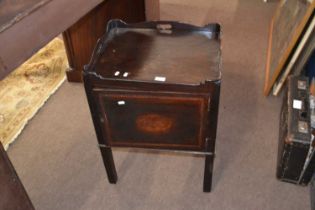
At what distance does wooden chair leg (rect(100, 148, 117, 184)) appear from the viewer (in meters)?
1.28

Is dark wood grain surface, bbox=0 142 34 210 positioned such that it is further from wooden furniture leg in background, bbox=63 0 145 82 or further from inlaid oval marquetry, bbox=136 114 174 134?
wooden furniture leg in background, bbox=63 0 145 82

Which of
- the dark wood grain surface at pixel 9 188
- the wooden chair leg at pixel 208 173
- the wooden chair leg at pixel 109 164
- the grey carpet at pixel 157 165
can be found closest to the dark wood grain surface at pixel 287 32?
the grey carpet at pixel 157 165

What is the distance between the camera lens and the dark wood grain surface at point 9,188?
35.5 inches

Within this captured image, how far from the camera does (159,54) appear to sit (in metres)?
1.16

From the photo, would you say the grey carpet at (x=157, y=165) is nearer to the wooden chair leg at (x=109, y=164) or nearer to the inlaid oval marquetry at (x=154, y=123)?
the wooden chair leg at (x=109, y=164)

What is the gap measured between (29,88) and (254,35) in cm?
178

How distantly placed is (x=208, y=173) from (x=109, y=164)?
44cm

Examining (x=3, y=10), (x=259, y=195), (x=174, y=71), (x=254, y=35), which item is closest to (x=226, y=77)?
(x=254, y=35)

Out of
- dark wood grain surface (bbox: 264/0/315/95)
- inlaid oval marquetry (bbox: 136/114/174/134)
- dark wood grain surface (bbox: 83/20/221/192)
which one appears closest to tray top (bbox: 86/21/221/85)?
dark wood grain surface (bbox: 83/20/221/192)

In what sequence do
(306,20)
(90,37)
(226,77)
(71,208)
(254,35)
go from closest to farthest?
1. (71,208)
2. (306,20)
3. (90,37)
4. (226,77)
5. (254,35)

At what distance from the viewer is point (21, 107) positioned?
6.28ft

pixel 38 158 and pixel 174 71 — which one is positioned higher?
pixel 174 71

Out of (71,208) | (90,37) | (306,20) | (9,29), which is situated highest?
(9,29)

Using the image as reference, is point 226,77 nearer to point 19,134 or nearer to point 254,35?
point 254,35
